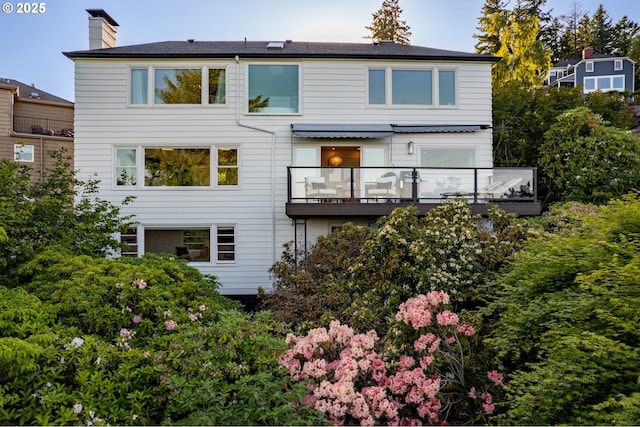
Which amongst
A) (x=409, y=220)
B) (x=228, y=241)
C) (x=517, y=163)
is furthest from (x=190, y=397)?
(x=517, y=163)

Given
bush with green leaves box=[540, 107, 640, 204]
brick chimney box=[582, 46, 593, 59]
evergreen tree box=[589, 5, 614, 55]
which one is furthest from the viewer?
evergreen tree box=[589, 5, 614, 55]

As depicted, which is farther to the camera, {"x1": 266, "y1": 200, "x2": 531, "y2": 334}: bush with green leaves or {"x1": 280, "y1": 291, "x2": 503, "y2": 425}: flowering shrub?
{"x1": 266, "y1": 200, "x2": 531, "y2": 334}: bush with green leaves

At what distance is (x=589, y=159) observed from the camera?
1426 cm

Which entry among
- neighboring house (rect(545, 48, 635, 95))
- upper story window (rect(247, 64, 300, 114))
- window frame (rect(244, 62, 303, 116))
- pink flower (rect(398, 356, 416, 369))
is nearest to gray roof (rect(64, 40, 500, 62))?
window frame (rect(244, 62, 303, 116))

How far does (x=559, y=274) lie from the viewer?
5.44m

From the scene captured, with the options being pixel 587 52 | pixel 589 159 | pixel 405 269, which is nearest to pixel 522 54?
pixel 589 159

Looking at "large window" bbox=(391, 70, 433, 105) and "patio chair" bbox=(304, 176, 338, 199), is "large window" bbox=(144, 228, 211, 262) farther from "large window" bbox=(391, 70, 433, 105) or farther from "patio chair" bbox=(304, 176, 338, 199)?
"large window" bbox=(391, 70, 433, 105)

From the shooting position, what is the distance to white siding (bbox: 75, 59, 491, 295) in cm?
1303

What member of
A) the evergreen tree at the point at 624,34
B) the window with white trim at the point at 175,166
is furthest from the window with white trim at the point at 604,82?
the window with white trim at the point at 175,166

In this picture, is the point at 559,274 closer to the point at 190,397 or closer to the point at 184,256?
the point at 190,397

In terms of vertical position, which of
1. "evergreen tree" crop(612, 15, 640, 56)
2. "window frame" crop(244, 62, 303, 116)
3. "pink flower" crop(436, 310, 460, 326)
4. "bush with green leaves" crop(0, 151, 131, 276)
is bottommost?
"pink flower" crop(436, 310, 460, 326)

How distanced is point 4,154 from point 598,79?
1967 inches

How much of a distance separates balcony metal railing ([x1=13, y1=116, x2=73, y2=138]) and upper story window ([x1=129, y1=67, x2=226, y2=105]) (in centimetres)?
1847

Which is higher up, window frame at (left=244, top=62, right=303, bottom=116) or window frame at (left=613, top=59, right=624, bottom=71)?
window frame at (left=613, top=59, right=624, bottom=71)
